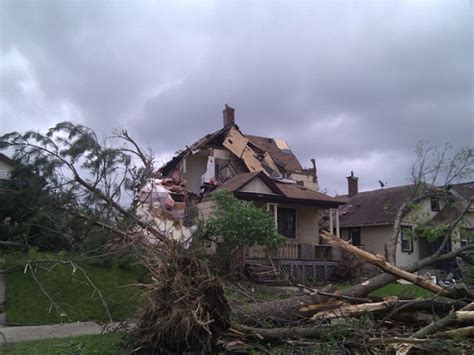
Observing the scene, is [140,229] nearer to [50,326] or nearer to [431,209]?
[50,326]

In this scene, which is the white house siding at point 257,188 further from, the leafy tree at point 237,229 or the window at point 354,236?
the window at point 354,236

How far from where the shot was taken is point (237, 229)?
43.0ft

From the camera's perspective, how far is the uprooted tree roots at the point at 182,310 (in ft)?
19.0

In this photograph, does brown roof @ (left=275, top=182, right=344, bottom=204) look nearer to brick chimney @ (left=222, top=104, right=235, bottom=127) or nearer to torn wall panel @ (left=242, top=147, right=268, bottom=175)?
torn wall panel @ (left=242, top=147, right=268, bottom=175)

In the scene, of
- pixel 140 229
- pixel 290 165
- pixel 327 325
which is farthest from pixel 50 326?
pixel 290 165

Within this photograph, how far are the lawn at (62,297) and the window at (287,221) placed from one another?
977 centimetres

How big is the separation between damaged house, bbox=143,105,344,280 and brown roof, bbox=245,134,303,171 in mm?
63

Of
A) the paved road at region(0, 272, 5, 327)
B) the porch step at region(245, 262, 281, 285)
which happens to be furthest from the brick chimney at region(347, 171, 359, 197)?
the paved road at region(0, 272, 5, 327)

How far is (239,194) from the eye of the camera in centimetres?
1744

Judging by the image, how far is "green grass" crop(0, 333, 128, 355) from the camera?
642cm

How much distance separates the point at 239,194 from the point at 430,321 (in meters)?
11.2

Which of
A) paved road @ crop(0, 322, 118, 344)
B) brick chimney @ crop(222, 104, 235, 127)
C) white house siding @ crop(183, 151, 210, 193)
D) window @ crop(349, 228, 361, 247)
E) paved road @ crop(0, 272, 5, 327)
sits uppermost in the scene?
brick chimney @ crop(222, 104, 235, 127)

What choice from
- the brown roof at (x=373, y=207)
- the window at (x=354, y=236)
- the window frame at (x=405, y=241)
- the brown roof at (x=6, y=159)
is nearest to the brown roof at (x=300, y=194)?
the brown roof at (x=373, y=207)

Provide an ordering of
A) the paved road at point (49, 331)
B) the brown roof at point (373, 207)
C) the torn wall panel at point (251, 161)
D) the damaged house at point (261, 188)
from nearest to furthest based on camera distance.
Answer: the paved road at point (49, 331) → the damaged house at point (261, 188) → the torn wall panel at point (251, 161) → the brown roof at point (373, 207)
